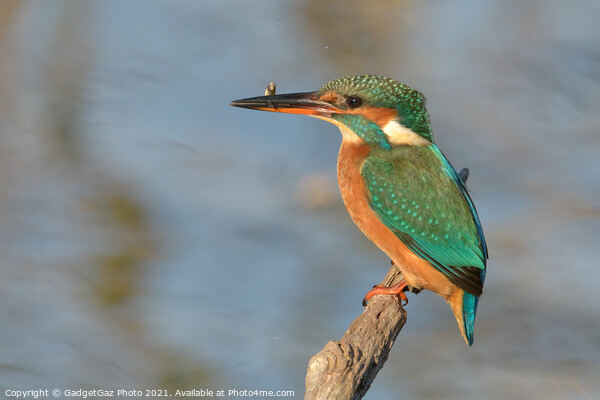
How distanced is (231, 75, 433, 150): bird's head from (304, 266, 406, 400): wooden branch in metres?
0.68

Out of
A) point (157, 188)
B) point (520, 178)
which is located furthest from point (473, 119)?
point (157, 188)

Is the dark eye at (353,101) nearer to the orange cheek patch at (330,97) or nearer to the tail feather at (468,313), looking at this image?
the orange cheek patch at (330,97)

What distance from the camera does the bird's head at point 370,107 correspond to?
3.21 metres

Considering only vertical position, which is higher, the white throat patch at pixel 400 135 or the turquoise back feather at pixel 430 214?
the white throat patch at pixel 400 135

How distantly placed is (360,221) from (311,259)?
149 centimetres

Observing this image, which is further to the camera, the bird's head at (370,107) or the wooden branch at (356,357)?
the bird's head at (370,107)

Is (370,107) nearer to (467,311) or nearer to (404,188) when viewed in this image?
(404,188)

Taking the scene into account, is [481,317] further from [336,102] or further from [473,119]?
[336,102]

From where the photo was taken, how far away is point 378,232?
3291mm

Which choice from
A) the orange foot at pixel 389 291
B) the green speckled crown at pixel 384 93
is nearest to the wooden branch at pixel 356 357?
the orange foot at pixel 389 291

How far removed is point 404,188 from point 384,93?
38cm

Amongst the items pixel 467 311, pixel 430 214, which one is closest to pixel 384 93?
pixel 430 214

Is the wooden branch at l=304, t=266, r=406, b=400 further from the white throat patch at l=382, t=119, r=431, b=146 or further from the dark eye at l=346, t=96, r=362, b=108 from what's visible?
the dark eye at l=346, t=96, r=362, b=108

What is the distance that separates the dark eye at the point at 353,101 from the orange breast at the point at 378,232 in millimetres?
171
